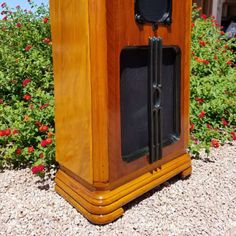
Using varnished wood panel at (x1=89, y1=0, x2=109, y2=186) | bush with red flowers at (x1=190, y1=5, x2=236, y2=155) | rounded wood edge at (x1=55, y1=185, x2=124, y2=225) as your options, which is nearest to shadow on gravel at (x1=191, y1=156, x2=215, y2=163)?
bush with red flowers at (x1=190, y1=5, x2=236, y2=155)

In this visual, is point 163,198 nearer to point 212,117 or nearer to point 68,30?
point 68,30

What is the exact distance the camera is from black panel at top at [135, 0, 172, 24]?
5.16 ft

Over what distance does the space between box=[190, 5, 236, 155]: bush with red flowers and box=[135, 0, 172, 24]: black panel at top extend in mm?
1107

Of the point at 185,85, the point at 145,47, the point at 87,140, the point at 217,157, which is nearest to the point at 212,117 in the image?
Answer: the point at 217,157

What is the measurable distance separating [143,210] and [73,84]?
2.65 feet

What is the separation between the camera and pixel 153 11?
167 cm

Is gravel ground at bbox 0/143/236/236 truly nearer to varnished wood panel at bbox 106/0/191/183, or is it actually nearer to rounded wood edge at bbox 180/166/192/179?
rounded wood edge at bbox 180/166/192/179

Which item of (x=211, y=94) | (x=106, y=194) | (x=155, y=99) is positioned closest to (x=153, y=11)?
(x=155, y=99)

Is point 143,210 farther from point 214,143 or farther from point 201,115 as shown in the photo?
point 201,115

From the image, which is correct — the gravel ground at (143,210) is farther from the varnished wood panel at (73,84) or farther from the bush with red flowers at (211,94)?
the bush with red flowers at (211,94)

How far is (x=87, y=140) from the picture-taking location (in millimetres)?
1571

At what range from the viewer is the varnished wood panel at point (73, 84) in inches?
58.3

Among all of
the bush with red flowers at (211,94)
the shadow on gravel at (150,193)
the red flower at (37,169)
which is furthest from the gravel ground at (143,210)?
the bush with red flowers at (211,94)

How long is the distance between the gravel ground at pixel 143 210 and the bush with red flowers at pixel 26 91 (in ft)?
0.52
